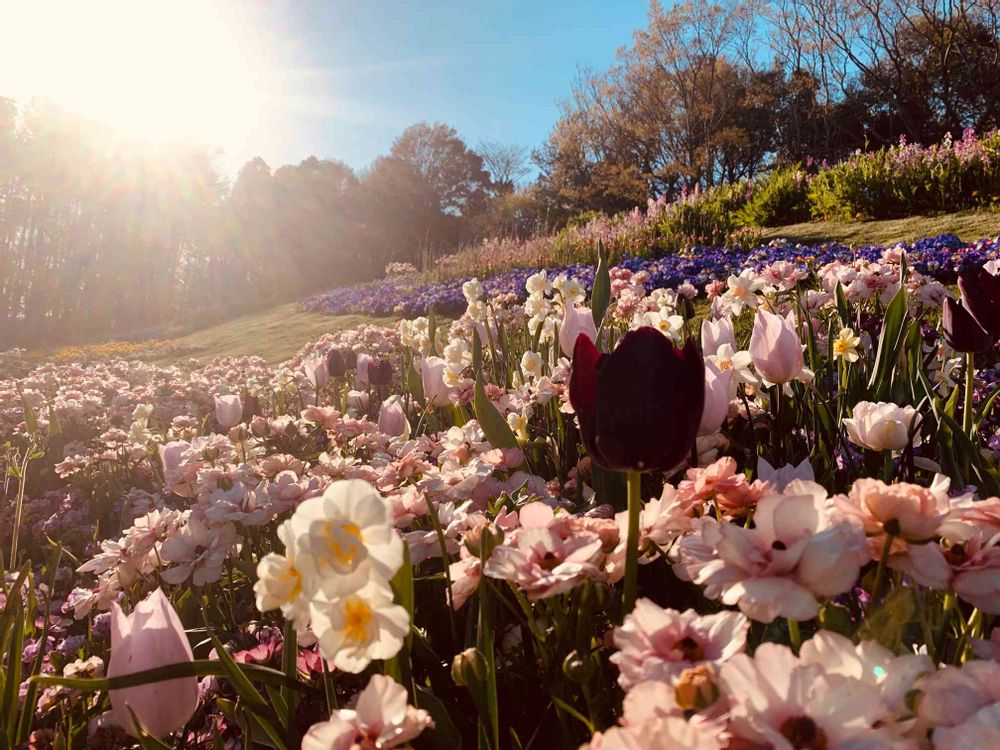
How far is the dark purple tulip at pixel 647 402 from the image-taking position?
67 cm

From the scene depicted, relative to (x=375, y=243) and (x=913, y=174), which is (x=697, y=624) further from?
(x=375, y=243)

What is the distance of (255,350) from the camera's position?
9.41m

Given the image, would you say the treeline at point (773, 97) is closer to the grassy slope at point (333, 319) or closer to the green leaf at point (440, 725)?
the grassy slope at point (333, 319)

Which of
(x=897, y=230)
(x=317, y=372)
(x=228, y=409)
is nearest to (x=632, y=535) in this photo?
(x=228, y=409)

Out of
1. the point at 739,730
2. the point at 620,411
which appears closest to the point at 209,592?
the point at 620,411

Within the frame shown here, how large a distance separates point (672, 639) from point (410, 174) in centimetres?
3137

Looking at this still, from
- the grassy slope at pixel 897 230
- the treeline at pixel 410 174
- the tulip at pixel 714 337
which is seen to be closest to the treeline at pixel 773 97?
the treeline at pixel 410 174

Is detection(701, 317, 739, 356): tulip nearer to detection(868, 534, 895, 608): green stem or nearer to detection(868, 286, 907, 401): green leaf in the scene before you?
detection(868, 286, 907, 401): green leaf

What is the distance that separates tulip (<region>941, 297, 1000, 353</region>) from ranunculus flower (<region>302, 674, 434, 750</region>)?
1.26 meters

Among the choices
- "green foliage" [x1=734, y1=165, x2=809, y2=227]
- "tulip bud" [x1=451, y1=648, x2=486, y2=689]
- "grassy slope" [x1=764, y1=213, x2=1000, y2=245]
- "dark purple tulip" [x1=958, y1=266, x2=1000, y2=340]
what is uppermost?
"green foliage" [x1=734, y1=165, x2=809, y2=227]

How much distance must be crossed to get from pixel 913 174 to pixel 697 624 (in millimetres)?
11804

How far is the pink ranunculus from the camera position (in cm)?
52

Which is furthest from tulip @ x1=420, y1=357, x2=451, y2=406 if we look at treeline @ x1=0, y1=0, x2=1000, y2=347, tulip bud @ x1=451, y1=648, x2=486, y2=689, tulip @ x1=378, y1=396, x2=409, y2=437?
treeline @ x1=0, y1=0, x2=1000, y2=347

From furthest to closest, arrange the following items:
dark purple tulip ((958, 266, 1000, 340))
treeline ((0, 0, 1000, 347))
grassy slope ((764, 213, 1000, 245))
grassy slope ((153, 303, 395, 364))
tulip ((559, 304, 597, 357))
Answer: treeline ((0, 0, 1000, 347)) < grassy slope ((153, 303, 395, 364)) < grassy slope ((764, 213, 1000, 245)) < tulip ((559, 304, 597, 357)) < dark purple tulip ((958, 266, 1000, 340))
